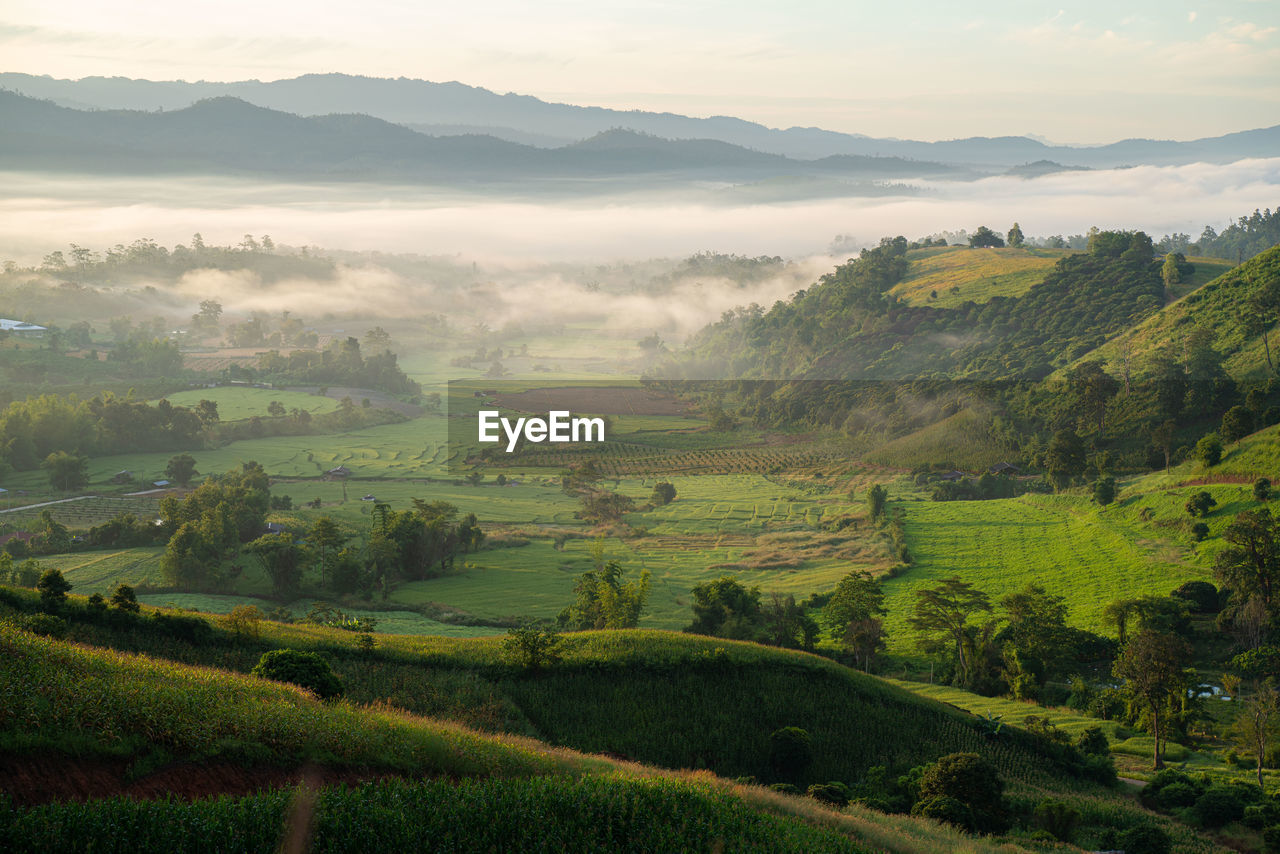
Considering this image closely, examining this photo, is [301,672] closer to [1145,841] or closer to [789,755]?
[789,755]

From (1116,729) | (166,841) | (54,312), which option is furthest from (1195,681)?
(54,312)

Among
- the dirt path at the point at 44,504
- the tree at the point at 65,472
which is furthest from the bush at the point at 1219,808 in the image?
the tree at the point at 65,472

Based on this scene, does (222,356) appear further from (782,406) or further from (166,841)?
(166,841)

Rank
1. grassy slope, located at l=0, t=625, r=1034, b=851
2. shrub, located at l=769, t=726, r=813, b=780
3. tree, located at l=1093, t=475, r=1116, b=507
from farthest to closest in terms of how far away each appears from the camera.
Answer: tree, located at l=1093, t=475, r=1116, b=507 < shrub, located at l=769, t=726, r=813, b=780 < grassy slope, located at l=0, t=625, r=1034, b=851

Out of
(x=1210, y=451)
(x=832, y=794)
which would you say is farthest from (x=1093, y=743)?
(x=1210, y=451)

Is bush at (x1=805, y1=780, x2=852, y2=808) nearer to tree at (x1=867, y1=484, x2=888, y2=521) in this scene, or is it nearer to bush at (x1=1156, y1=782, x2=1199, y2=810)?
bush at (x1=1156, y1=782, x2=1199, y2=810)

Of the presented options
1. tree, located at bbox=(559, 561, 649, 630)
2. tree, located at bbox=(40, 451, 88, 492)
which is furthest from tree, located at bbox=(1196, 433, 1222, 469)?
tree, located at bbox=(40, 451, 88, 492)
